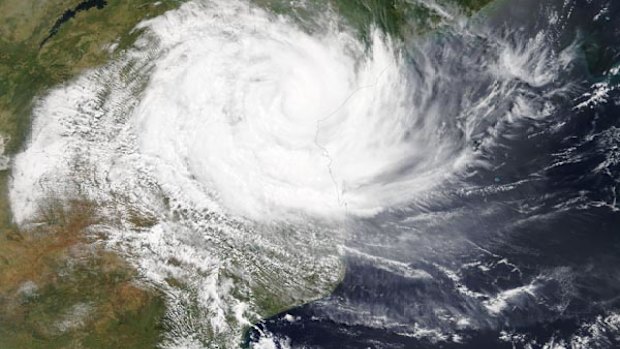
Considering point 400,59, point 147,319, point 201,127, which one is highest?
point 400,59

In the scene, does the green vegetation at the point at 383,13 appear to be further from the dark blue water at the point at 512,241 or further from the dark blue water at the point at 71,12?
the dark blue water at the point at 71,12

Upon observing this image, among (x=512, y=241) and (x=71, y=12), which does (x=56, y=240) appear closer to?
(x=71, y=12)

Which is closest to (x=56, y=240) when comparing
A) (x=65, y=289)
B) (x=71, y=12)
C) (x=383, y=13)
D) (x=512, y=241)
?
(x=65, y=289)

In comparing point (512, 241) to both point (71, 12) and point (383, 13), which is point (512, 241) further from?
point (71, 12)

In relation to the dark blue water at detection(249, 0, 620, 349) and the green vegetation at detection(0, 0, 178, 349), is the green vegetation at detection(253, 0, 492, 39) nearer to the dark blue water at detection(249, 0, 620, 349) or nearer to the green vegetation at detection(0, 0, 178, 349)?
the dark blue water at detection(249, 0, 620, 349)

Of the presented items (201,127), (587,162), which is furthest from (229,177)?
(587,162)

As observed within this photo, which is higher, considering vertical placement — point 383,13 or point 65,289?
point 383,13

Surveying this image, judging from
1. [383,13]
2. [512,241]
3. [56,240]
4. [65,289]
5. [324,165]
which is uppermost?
[383,13]

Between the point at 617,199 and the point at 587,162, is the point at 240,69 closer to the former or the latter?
the point at 587,162

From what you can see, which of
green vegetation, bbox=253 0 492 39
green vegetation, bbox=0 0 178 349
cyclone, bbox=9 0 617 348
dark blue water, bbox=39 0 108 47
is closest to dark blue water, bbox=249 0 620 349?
cyclone, bbox=9 0 617 348
